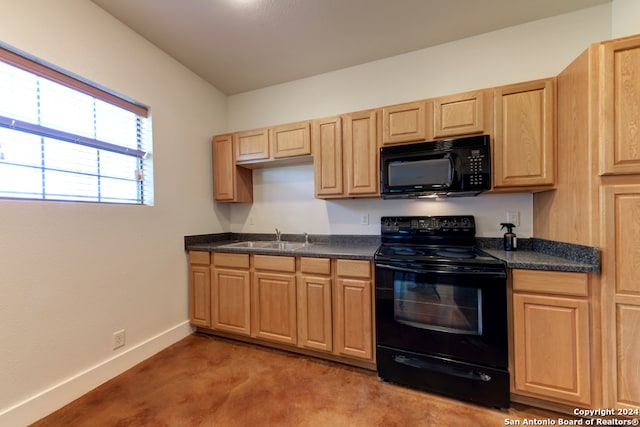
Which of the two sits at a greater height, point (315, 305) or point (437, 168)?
point (437, 168)

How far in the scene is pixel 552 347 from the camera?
4.99ft

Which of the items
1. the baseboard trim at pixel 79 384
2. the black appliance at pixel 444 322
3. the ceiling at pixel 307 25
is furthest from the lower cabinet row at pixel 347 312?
the ceiling at pixel 307 25

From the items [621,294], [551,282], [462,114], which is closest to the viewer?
[621,294]

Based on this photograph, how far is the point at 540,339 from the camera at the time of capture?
1.54 m

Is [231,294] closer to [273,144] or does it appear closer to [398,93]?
[273,144]

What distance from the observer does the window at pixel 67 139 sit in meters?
1.53

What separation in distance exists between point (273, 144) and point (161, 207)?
4.07 feet

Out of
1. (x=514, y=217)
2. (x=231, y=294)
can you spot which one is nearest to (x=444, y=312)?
(x=514, y=217)

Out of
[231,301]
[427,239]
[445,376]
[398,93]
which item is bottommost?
[445,376]

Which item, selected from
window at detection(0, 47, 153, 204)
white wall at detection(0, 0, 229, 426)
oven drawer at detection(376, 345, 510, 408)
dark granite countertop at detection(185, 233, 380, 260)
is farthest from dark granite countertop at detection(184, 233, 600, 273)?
window at detection(0, 47, 153, 204)

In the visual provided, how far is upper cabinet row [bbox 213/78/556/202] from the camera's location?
5.89 feet

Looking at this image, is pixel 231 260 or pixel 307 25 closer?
pixel 307 25

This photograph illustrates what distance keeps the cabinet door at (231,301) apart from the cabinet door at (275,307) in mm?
102

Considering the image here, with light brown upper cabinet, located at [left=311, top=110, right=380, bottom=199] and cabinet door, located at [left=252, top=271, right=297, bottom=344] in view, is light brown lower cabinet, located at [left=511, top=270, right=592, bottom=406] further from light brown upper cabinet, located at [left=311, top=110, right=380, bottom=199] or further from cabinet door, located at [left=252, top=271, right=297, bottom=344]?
cabinet door, located at [left=252, top=271, right=297, bottom=344]
